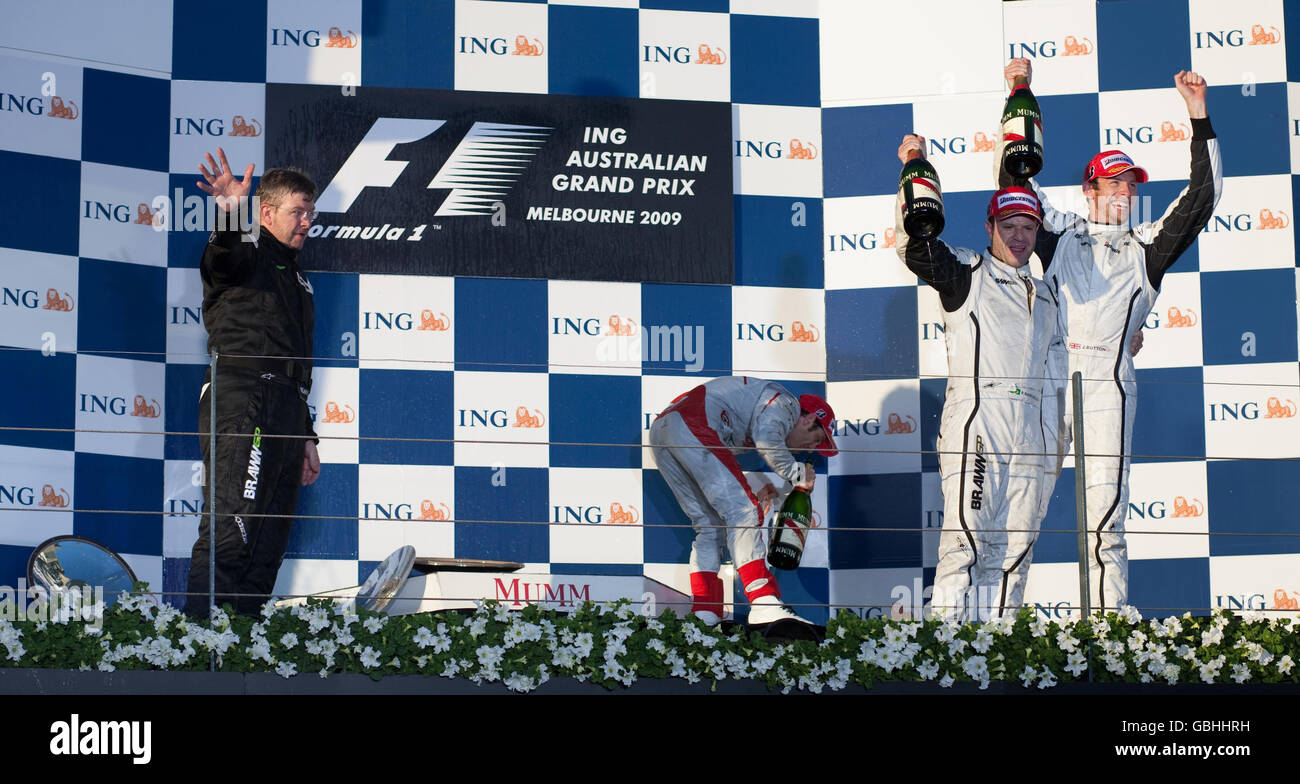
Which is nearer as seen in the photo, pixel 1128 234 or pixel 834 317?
pixel 1128 234

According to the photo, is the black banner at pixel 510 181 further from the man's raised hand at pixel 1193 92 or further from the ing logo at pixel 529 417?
the man's raised hand at pixel 1193 92

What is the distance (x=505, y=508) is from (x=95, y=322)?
2.05 metres

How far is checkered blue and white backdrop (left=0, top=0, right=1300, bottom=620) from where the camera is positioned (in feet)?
19.4

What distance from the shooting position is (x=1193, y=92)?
5.85 m

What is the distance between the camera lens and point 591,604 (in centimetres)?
420

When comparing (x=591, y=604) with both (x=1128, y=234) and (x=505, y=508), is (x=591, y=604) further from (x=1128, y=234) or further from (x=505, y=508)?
(x=1128, y=234)

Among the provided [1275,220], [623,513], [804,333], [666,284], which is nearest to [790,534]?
[623,513]

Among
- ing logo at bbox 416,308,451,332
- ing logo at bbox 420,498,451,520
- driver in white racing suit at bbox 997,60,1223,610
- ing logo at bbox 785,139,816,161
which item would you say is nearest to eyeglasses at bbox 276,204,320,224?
ing logo at bbox 416,308,451,332

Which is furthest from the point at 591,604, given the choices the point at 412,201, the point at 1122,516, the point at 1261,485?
the point at 412,201

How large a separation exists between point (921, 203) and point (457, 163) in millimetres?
2146

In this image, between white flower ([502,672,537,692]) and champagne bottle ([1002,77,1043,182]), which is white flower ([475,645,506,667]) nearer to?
white flower ([502,672,537,692])

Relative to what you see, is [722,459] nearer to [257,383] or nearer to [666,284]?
[666,284]

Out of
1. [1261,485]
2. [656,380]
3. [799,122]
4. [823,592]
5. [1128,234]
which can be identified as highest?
[799,122]

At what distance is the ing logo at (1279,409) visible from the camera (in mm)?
6547
